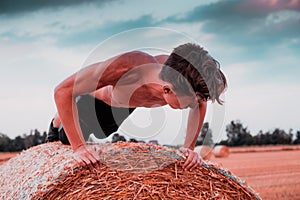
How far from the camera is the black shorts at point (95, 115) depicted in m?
3.53

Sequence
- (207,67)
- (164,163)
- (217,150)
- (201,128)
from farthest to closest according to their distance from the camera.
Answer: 1. (217,150)
2. (201,128)
3. (164,163)
4. (207,67)

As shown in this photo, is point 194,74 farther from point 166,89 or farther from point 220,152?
point 220,152

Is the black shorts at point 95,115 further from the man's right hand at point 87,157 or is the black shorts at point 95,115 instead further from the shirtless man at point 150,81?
the man's right hand at point 87,157

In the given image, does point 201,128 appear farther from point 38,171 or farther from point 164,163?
point 38,171

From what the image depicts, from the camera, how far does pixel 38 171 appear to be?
2.97 m

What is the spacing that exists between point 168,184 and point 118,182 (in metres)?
0.31

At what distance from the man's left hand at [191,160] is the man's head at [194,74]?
400 millimetres

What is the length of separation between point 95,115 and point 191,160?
3.16 feet

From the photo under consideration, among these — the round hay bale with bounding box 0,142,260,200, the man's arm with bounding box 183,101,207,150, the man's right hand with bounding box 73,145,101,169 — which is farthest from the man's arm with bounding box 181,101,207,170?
the man's right hand with bounding box 73,145,101,169

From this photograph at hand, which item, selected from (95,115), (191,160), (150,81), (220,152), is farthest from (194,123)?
(220,152)

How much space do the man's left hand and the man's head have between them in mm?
400

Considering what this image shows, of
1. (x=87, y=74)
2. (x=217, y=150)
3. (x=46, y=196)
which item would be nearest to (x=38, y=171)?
(x=46, y=196)

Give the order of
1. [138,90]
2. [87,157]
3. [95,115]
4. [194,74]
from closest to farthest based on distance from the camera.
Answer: [194,74]
[87,157]
[138,90]
[95,115]

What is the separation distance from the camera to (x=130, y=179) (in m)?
2.84
